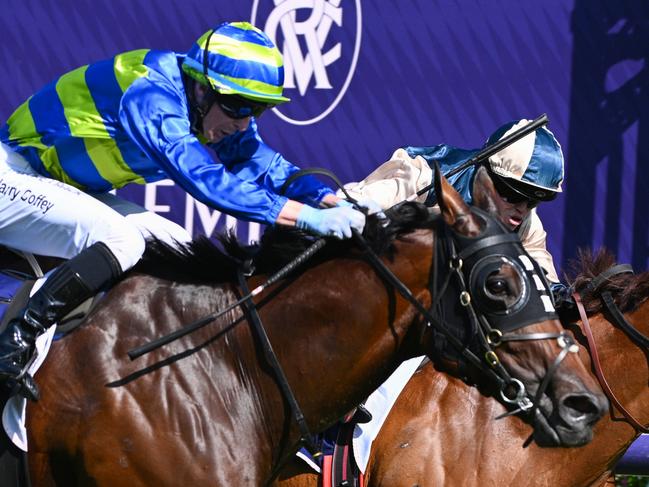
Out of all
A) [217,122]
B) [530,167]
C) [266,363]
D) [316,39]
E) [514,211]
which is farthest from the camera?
[316,39]

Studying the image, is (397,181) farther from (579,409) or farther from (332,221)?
(579,409)

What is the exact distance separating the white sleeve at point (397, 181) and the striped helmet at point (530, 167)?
38cm

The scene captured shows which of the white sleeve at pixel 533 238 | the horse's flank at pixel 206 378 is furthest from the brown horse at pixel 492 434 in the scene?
the horse's flank at pixel 206 378

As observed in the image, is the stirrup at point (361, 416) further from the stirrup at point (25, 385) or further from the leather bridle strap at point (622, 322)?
the stirrup at point (25, 385)

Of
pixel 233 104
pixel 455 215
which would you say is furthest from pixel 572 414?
pixel 233 104

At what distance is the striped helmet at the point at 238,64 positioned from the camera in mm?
3119

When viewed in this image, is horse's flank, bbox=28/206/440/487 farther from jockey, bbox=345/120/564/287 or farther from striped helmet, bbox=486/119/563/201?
striped helmet, bbox=486/119/563/201

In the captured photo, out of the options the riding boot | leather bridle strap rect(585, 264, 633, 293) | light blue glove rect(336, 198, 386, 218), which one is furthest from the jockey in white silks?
the riding boot

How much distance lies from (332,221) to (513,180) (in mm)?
1356

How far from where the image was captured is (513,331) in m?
2.82

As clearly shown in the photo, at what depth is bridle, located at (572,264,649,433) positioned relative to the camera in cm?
380

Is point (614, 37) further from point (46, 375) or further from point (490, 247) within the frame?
point (46, 375)

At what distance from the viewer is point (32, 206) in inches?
125

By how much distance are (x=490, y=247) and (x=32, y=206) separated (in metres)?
1.36
